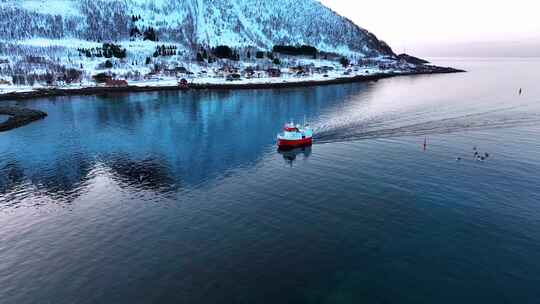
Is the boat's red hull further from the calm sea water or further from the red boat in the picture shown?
the calm sea water

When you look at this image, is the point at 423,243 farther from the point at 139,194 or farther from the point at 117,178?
the point at 117,178

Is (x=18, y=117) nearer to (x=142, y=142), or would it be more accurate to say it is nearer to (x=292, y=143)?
(x=142, y=142)

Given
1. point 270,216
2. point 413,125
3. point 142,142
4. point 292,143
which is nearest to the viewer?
point 270,216

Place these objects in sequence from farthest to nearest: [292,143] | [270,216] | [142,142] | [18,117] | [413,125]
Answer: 1. [18,117]
2. [413,125]
3. [142,142]
4. [292,143]
5. [270,216]

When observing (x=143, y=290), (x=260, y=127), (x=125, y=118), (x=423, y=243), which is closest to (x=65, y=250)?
(x=143, y=290)

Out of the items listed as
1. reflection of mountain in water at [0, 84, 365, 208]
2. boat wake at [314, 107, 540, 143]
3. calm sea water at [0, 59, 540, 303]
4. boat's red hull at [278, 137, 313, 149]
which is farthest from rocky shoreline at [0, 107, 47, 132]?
boat wake at [314, 107, 540, 143]

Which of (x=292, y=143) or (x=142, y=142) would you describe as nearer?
(x=292, y=143)

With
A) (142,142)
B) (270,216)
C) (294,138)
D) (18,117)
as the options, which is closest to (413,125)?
(294,138)

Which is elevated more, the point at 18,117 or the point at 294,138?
the point at 18,117
